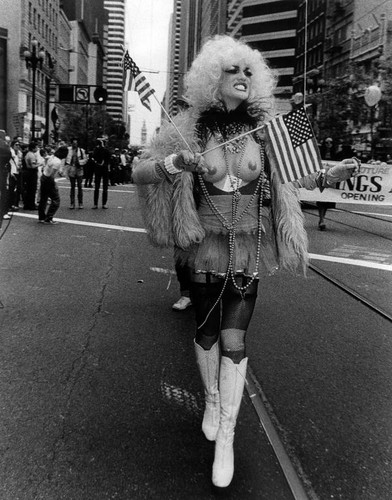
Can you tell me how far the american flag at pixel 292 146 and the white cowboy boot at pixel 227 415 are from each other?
2.99 feet

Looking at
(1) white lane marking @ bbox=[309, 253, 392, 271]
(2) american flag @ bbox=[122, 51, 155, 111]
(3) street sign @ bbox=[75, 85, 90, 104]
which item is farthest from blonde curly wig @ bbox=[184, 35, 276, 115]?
(3) street sign @ bbox=[75, 85, 90, 104]

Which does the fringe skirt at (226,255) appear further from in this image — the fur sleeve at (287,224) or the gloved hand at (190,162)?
the gloved hand at (190,162)

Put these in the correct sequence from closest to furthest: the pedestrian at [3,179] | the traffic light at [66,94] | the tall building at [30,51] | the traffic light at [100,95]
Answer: the pedestrian at [3,179] → the traffic light at [100,95] → the traffic light at [66,94] → the tall building at [30,51]

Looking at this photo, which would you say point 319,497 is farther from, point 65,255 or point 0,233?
point 0,233

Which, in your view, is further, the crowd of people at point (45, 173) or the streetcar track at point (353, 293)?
the crowd of people at point (45, 173)

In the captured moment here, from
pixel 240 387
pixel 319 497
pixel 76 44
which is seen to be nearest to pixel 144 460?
pixel 240 387

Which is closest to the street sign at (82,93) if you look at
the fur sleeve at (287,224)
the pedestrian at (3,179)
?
the pedestrian at (3,179)

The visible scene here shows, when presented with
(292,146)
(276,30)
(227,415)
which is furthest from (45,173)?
(276,30)

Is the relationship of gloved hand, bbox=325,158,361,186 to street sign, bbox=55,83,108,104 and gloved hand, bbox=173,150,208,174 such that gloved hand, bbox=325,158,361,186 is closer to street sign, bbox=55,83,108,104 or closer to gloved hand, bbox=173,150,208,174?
gloved hand, bbox=173,150,208,174

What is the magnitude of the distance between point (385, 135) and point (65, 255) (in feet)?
96.8

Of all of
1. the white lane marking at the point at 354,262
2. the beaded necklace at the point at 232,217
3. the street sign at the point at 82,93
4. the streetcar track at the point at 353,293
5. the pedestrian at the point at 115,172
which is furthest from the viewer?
the street sign at the point at 82,93

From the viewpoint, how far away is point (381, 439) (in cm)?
305

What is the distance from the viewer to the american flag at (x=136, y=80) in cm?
317

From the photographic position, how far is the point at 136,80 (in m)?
3.22
